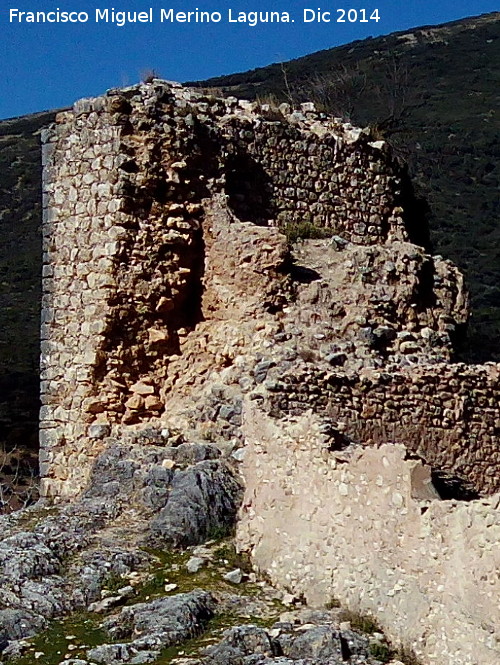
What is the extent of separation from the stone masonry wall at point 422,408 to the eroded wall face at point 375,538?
1.80ft

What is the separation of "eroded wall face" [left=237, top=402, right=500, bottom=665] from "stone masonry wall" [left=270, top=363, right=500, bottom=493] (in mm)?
549

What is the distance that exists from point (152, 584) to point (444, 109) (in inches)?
1675

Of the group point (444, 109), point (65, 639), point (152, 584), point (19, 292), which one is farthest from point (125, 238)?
point (444, 109)

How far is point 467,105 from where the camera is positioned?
50031 mm

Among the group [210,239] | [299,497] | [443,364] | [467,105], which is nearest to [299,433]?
[299,497]

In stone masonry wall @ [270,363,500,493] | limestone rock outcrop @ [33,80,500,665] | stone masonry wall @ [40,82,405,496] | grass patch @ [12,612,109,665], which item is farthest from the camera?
stone masonry wall @ [40,82,405,496]

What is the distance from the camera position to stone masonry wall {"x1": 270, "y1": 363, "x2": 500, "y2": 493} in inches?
418

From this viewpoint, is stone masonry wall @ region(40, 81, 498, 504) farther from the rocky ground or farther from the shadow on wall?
the rocky ground

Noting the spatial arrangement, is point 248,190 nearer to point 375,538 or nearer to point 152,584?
point 152,584

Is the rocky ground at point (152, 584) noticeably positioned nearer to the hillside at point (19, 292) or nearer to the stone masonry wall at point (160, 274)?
the stone masonry wall at point (160, 274)

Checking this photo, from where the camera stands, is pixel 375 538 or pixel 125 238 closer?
pixel 375 538

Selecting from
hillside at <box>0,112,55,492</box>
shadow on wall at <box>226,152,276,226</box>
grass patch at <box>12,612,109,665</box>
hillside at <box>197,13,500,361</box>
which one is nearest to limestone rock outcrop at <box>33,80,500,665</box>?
shadow on wall at <box>226,152,276,226</box>

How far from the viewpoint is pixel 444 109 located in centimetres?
4984

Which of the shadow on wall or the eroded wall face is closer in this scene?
the eroded wall face
